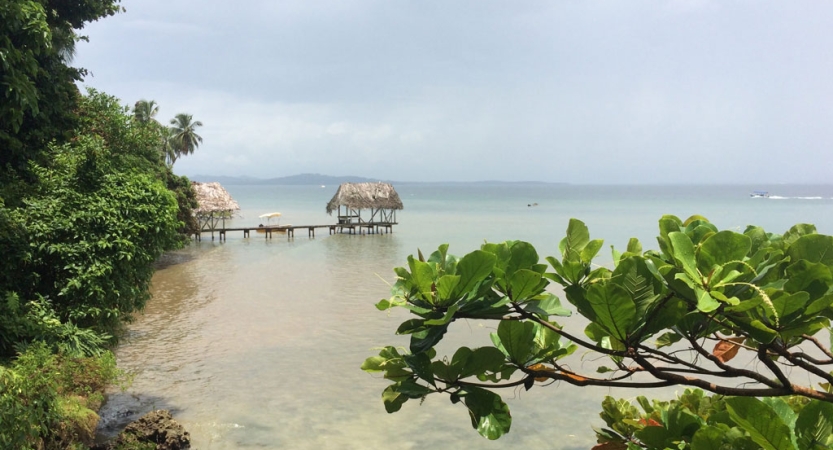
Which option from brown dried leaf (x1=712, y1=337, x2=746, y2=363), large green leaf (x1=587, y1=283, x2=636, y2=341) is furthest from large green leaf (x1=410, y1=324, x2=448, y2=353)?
brown dried leaf (x1=712, y1=337, x2=746, y2=363)

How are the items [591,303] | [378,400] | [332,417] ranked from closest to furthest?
1. [591,303]
2. [332,417]
3. [378,400]

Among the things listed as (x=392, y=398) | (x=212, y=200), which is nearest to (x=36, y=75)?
(x=392, y=398)

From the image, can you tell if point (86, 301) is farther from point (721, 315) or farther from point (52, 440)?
point (721, 315)

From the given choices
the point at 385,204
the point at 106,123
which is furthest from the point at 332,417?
the point at 385,204

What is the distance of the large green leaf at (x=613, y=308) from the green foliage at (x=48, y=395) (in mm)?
4316

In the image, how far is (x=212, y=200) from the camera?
→ 29656 millimetres

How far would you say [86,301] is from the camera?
6.29 meters

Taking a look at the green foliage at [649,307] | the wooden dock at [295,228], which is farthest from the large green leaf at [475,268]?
the wooden dock at [295,228]

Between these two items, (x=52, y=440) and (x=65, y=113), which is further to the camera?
(x=65, y=113)

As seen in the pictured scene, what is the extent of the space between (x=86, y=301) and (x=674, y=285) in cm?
671

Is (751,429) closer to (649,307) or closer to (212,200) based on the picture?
(649,307)

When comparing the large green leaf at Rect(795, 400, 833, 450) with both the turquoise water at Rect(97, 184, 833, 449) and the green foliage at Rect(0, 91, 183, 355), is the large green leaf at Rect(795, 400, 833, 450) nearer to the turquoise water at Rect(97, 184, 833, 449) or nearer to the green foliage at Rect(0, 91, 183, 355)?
the turquoise water at Rect(97, 184, 833, 449)

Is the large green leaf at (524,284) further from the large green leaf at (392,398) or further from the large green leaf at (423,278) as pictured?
the large green leaf at (392,398)

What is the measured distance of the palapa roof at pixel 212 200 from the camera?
28872 millimetres
